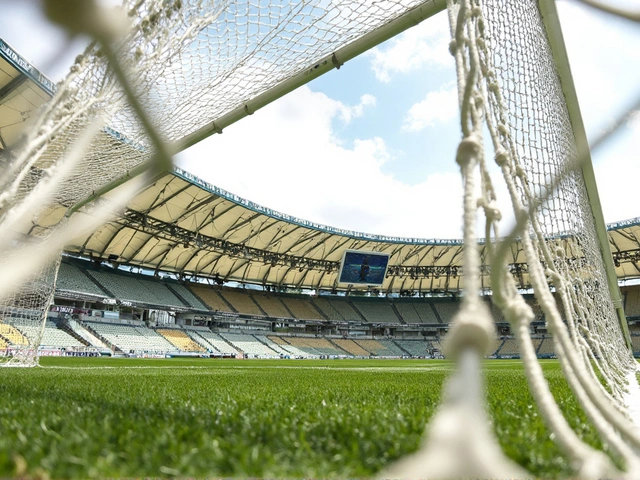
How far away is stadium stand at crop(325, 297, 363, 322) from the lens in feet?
145

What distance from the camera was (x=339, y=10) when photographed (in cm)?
353

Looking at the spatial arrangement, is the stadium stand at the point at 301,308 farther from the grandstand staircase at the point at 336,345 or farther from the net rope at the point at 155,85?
the net rope at the point at 155,85

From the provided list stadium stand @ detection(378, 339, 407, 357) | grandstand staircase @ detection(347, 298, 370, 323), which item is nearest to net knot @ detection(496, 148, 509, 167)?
stadium stand @ detection(378, 339, 407, 357)

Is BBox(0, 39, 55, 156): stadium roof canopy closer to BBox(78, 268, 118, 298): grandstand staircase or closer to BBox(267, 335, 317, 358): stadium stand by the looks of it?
BBox(78, 268, 118, 298): grandstand staircase

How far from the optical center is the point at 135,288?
31594 millimetres

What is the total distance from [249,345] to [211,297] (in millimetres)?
5189

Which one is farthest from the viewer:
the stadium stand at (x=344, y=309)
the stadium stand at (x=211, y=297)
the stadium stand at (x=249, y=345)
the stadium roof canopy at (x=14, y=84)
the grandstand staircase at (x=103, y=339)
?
the stadium stand at (x=344, y=309)

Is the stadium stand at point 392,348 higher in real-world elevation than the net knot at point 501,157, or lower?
lower

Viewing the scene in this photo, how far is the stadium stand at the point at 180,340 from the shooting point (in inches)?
1233

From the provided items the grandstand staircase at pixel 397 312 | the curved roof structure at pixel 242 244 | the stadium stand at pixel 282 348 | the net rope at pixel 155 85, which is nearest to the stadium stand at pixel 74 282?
the curved roof structure at pixel 242 244

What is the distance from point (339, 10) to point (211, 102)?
1.44 m

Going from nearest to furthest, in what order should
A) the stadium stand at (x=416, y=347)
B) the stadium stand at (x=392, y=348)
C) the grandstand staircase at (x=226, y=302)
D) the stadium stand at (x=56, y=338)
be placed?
the stadium stand at (x=56, y=338)
the grandstand staircase at (x=226, y=302)
the stadium stand at (x=392, y=348)
the stadium stand at (x=416, y=347)

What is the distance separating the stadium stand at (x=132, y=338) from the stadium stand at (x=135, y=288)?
1.97 meters

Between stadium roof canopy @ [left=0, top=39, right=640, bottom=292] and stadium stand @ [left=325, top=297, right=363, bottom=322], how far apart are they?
6.10ft
